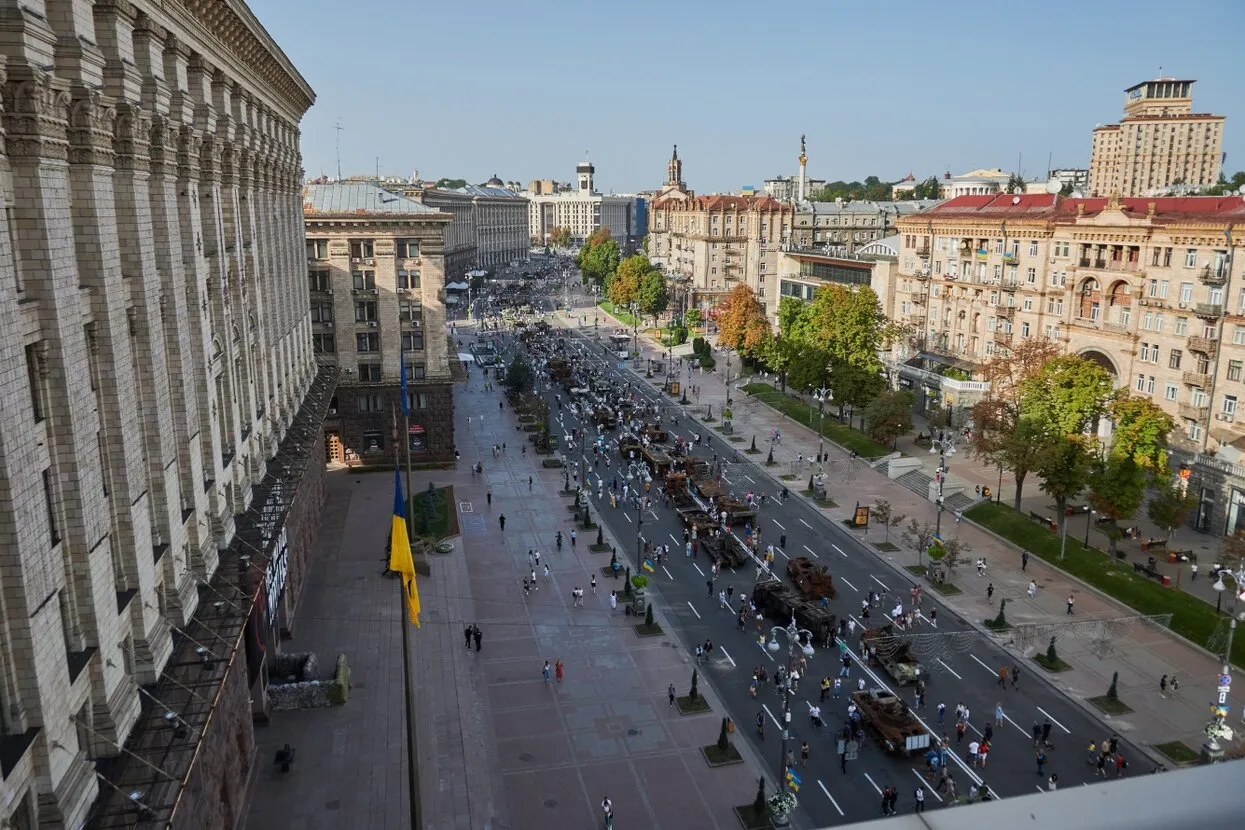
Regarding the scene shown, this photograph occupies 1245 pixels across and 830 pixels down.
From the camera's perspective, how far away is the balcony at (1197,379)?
56841 millimetres

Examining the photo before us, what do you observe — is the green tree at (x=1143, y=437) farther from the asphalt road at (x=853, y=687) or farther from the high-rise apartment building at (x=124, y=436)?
the high-rise apartment building at (x=124, y=436)

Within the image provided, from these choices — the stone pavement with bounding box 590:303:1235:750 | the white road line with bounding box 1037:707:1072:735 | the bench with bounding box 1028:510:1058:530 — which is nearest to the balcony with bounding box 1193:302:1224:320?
the stone pavement with bounding box 590:303:1235:750

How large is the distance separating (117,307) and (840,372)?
6465 cm

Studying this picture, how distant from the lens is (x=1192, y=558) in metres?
49.1

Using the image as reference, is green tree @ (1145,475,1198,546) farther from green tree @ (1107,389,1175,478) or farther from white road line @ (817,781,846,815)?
white road line @ (817,781,846,815)

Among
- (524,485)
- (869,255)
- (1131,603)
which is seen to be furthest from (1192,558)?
(869,255)

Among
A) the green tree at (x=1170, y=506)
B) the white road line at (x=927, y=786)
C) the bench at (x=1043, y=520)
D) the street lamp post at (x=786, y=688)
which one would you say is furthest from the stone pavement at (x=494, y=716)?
the green tree at (x=1170, y=506)

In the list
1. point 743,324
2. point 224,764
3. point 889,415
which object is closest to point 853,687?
point 224,764

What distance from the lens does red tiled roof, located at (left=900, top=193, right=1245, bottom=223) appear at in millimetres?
58875

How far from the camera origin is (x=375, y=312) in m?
67.1

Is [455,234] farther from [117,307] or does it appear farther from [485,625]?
[117,307]

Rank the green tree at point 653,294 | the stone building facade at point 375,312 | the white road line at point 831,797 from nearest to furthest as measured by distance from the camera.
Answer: the white road line at point 831,797, the stone building facade at point 375,312, the green tree at point 653,294

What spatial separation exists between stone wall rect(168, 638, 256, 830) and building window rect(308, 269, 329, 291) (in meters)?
41.9

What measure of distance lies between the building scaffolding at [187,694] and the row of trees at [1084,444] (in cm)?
4105
